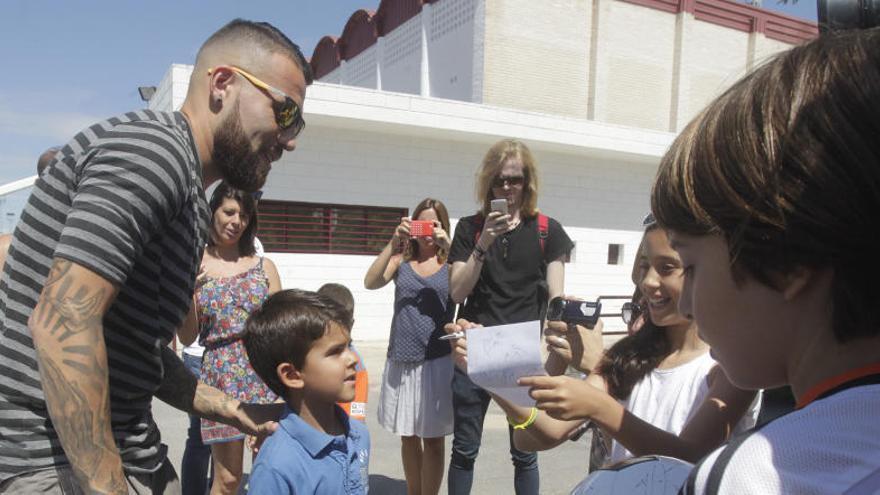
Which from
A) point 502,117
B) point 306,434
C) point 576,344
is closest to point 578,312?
point 576,344

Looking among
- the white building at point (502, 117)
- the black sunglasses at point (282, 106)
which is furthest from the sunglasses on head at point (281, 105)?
the white building at point (502, 117)

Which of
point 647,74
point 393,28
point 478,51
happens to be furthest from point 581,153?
point 393,28

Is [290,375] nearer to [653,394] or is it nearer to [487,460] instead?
[653,394]

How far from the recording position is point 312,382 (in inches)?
82.5

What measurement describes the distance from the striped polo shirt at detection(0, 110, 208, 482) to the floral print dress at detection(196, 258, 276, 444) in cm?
161

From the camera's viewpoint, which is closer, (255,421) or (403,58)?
(255,421)

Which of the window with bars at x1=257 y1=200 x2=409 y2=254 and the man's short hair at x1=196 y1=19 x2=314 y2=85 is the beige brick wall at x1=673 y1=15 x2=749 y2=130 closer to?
the window with bars at x1=257 y1=200 x2=409 y2=254

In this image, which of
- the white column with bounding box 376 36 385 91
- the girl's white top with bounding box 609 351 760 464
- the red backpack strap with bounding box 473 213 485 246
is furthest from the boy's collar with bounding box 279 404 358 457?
the white column with bounding box 376 36 385 91

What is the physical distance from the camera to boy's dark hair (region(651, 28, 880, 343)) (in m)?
0.66

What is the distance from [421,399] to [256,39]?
2.43m

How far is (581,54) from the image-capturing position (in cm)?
1652

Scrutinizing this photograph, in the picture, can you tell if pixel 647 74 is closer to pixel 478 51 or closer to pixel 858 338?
pixel 478 51

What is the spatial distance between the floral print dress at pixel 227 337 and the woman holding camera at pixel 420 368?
0.79 meters

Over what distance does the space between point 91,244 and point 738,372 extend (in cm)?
119
